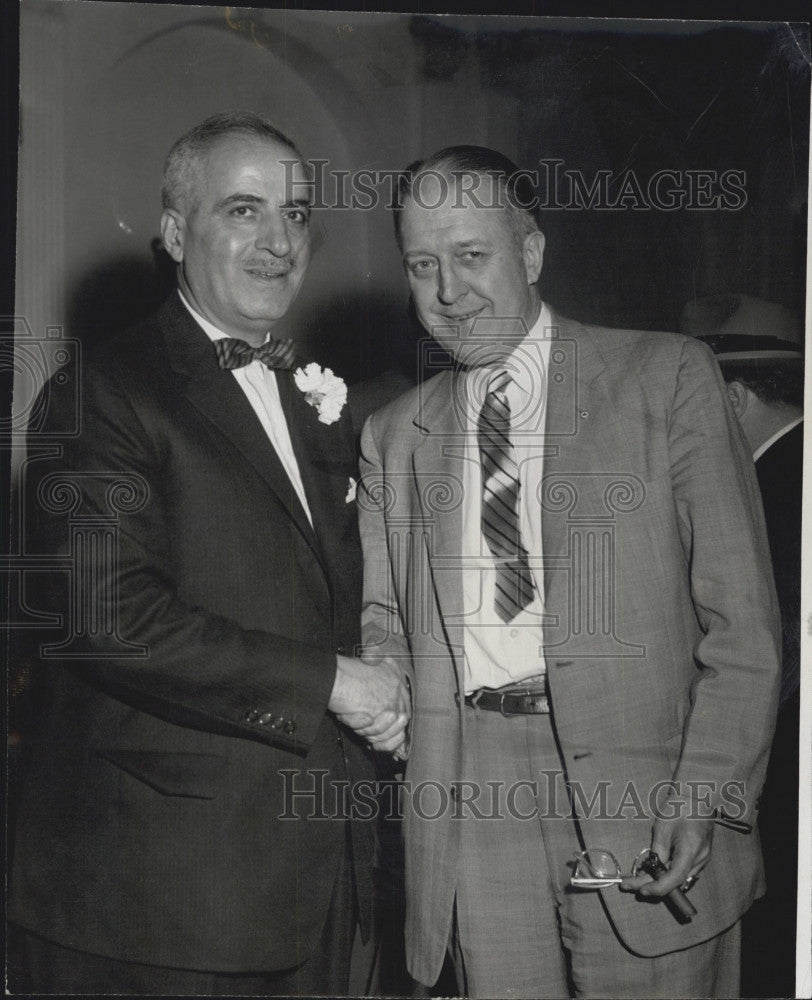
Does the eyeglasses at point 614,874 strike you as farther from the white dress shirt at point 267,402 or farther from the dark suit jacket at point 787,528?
the white dress shirt at point 267,402

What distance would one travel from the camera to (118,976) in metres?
2.43

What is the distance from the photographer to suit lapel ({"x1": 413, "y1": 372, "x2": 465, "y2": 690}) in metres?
2.39

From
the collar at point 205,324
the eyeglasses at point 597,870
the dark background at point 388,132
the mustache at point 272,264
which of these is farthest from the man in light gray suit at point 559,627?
the collar at point 205,324

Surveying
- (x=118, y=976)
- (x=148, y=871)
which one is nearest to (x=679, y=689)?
(x=148, y=871)

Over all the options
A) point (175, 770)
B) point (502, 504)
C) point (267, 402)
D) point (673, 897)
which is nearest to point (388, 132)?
point (267, 402)

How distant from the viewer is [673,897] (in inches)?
92.0

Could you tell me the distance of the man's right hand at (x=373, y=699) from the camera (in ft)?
7.88

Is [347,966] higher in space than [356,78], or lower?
lower

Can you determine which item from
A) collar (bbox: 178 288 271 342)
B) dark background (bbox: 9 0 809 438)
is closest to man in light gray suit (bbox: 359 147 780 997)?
dark background (bbox: 9 0 809 438)

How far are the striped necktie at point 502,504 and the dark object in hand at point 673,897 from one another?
0.69 m

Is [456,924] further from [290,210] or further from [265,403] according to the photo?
[290,210]

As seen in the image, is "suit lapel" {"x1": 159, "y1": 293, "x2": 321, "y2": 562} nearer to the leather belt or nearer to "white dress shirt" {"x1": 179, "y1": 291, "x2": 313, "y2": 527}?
"white dress shirt" {"x1": 179, "y1": 291, "x2": 313, "y2": 527}

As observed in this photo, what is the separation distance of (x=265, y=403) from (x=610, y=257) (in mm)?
957

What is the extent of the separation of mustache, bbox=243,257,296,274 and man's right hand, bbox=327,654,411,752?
3.22 ft
